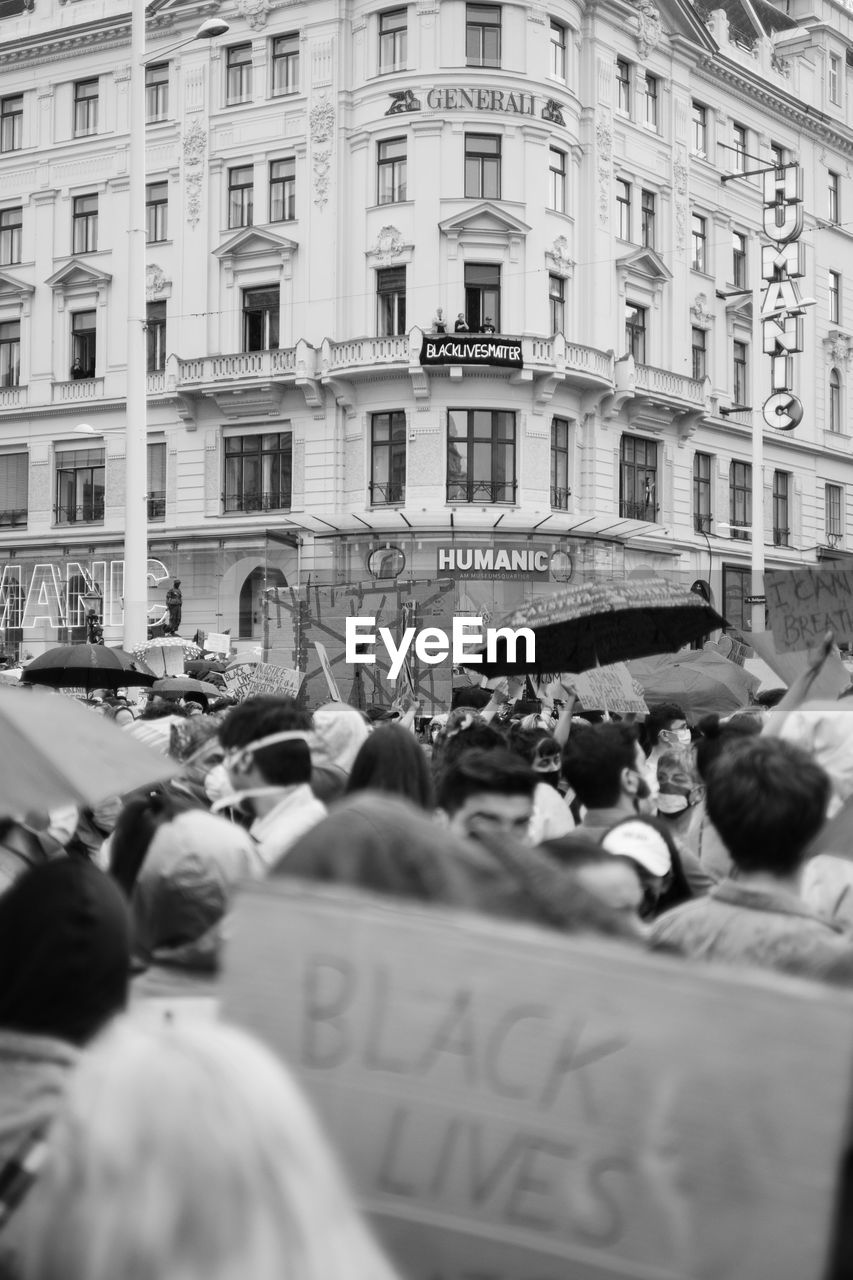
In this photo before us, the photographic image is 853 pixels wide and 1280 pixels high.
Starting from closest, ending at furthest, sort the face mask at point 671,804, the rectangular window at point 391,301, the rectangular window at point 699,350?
the face mask at point 671,804 → the rectangular window at point 391,301 → the rectangular window at point 699,350

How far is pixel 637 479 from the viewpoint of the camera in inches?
1523

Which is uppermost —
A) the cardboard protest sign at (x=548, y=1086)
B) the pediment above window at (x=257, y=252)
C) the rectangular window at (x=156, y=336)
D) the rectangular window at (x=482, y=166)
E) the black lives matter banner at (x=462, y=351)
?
the rectangular window at (x=482, y=166)

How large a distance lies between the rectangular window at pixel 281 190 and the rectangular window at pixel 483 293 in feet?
15.8

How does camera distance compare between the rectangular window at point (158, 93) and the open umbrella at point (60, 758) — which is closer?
the open umbrella at point (60, 758)

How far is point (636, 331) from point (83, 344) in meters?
14.2

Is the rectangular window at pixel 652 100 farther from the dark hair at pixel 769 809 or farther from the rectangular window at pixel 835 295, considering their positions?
the dark hair at pixel 769 809

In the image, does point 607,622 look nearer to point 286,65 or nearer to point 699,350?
point 286,65

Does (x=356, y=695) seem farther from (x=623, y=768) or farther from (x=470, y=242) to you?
(x=470, y=242)

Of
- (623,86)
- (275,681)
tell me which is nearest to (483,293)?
(623,86)

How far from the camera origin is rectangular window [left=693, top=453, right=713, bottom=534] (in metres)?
40.8

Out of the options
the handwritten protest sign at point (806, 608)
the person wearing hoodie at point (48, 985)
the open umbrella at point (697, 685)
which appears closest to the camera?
the person wearing hoodie at point (48, 985)

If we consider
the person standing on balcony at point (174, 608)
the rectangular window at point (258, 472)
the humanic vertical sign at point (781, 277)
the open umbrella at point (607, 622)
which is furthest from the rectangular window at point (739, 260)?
the open umbrella at point (607, 622)

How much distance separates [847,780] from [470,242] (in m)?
31.1

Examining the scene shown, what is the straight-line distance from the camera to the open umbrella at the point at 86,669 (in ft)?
50.5
